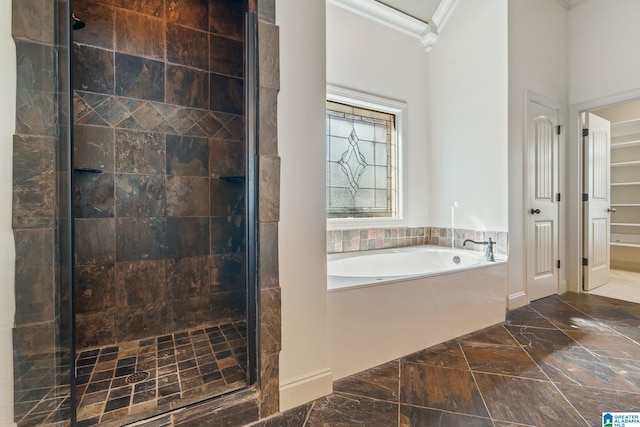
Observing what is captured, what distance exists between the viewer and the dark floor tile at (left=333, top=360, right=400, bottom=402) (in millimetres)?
1504

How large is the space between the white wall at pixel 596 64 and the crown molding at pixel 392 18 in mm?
1461

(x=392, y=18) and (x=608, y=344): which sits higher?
(x=392, y=18)

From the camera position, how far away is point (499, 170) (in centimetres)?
272

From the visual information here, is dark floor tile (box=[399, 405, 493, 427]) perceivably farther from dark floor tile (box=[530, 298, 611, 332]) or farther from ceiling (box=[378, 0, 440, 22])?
ceiling (box=[378, 0, 440, 22])

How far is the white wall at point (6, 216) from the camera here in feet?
3.12

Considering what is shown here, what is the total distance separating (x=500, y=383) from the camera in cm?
159

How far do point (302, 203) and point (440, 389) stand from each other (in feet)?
3.94

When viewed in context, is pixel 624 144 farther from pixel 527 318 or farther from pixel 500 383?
pixel 500 383

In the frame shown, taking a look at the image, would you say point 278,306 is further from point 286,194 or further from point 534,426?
point 534,426

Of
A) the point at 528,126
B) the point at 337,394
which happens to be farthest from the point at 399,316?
the point at 528,126

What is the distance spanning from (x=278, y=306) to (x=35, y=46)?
1.37 metres

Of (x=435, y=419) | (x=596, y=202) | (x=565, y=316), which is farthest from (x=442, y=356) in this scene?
(x=596, y=202)

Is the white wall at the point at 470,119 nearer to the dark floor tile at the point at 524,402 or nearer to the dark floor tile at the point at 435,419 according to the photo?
the dark floor tile at the point at 524,402

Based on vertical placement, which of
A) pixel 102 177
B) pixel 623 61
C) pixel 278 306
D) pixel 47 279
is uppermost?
pixel 623 61
